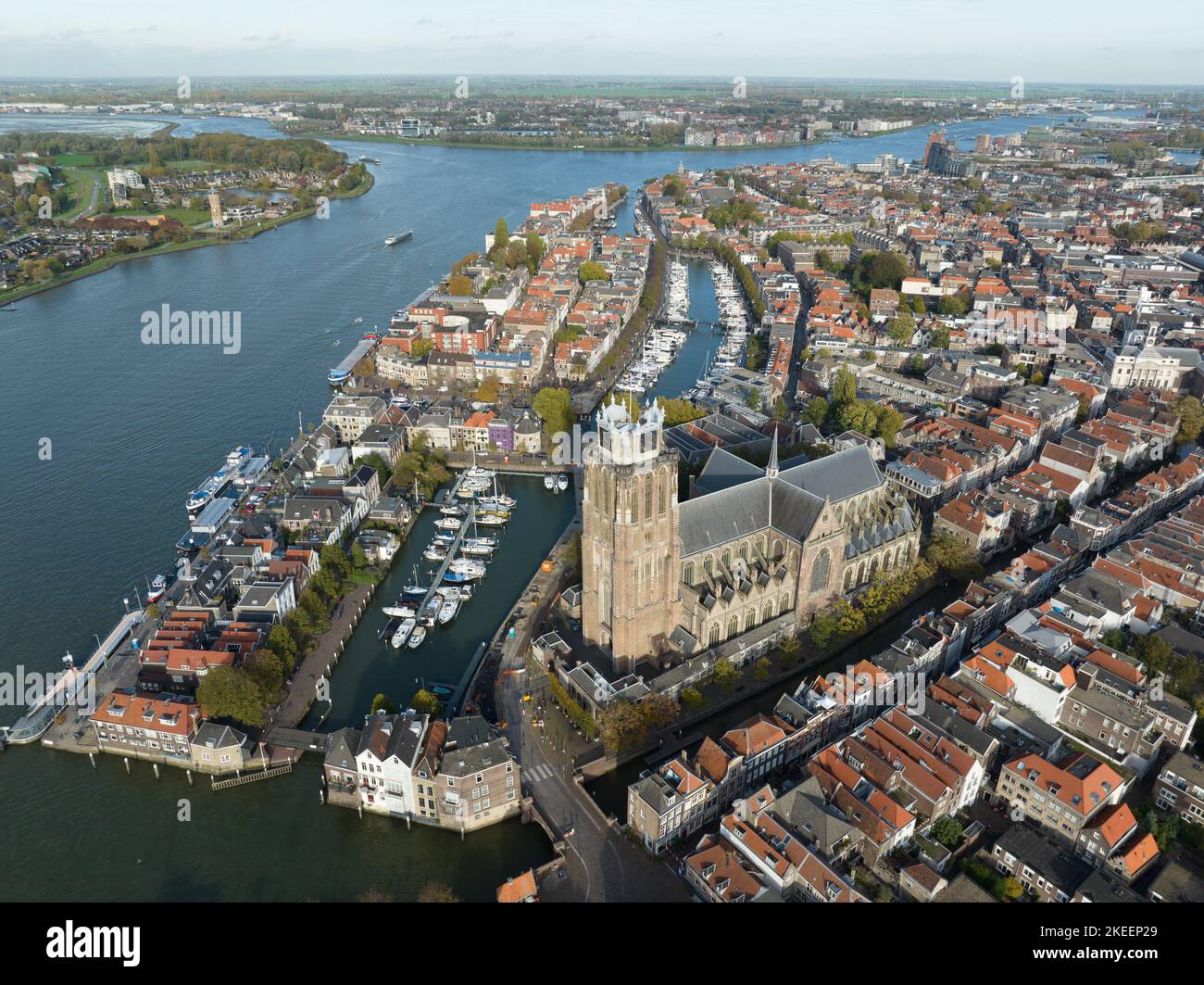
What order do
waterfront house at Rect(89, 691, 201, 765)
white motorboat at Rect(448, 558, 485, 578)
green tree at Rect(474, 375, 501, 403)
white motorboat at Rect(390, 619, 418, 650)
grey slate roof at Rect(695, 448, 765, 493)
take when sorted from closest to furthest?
1. waterfront house at Rect(89, 691, 201, 765)
2. white motorboat at Rect(390, 619, 418, 650)
3. grey slate roof at Rect(695, 448, 765, 493)
4. white motorboat at Rect(448, 558, 485, 578)
5. green tree at Rect(474, 375, 501, 403)

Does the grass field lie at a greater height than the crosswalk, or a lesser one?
greater

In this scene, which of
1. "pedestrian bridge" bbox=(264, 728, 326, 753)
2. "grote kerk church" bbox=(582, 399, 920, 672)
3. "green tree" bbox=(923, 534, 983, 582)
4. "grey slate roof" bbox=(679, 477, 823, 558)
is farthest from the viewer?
"green tree" bbox=(923, 534, 983, 582)

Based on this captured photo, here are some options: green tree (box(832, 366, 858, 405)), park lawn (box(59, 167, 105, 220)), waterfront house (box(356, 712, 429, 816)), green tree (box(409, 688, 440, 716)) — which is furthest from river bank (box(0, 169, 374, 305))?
green tree (box(832, 366, 858, 405))

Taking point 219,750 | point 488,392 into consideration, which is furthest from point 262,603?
point 488,392

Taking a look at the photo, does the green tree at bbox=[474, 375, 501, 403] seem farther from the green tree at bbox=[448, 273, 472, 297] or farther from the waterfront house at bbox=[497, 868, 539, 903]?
the waterfront house at bbox=[497, 868, 539, 903]

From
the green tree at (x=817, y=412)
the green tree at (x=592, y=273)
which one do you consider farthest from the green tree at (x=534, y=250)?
the green tree at (x=817, y=412)
